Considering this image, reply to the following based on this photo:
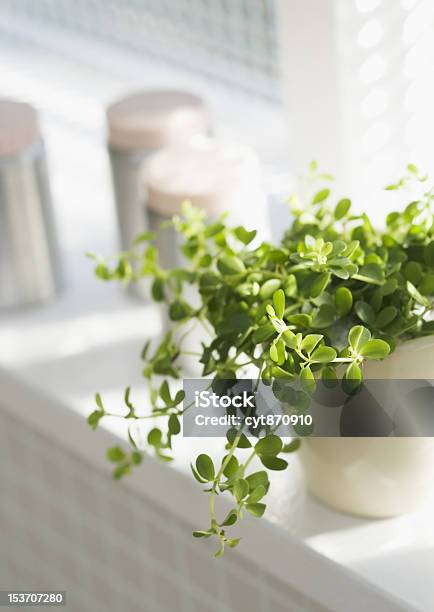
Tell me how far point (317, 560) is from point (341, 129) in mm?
421

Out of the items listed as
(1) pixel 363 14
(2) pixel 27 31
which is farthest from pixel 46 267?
(2) pixel 27 31

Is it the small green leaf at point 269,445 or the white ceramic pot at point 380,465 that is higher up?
the small green leaf at point 269,445

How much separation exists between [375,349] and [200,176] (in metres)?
0.32

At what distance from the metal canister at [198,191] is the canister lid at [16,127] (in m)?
0.13

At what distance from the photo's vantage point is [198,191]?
788mm

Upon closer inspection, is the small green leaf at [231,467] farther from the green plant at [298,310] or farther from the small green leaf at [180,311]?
the small green leaf at [180,311]

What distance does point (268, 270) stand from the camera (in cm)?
63

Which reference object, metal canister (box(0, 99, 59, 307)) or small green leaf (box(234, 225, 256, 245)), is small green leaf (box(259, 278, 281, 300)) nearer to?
small green leaf (box(234, 225, 256, 245))

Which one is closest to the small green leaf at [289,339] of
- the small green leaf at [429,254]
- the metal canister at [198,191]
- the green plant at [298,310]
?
the green plant at [298,310]

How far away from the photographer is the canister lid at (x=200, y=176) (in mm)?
789

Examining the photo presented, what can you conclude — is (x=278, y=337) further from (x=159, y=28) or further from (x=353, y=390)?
(x=159, y=28)

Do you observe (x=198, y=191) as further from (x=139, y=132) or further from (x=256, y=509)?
(x=256, y=509)

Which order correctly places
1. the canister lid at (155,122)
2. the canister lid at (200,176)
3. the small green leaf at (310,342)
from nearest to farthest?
1. the small green leaf at (310,342)
2. the canister lid at (200,176)
3. the canister lid at (155,122)

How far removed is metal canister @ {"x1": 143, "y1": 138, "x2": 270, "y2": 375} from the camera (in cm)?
79
